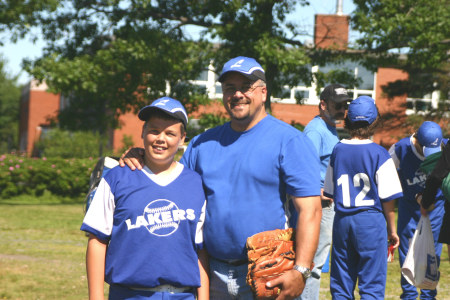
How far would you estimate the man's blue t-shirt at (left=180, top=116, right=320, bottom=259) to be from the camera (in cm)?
344

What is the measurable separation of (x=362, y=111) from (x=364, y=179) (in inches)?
23.3

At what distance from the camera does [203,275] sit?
360 centimetres

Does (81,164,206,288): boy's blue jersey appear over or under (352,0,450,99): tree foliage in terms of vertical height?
under

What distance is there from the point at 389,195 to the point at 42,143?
135 feet

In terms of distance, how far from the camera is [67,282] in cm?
844

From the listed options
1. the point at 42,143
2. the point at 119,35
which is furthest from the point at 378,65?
the point at 42,143

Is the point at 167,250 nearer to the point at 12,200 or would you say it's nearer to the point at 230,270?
the point at 230,270

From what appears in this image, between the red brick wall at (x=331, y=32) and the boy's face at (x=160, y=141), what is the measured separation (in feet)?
54.7

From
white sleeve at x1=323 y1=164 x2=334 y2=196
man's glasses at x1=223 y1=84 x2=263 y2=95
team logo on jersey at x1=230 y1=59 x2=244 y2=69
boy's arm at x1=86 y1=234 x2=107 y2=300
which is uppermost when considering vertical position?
team logo on jersey at x1=230 y1=59 x2=244 y2=69

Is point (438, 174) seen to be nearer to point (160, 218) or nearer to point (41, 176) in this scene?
point (160, 218)

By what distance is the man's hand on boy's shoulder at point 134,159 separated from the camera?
3514 millimetres

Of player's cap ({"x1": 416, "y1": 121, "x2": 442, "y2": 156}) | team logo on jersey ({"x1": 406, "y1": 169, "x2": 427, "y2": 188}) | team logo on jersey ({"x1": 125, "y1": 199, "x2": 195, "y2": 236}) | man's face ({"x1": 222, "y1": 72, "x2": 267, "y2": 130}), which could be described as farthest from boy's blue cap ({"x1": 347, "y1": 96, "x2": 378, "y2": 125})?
team logo on jersey ({"x1": 125, "y1": 199, "x2": 195, "y2": 236})

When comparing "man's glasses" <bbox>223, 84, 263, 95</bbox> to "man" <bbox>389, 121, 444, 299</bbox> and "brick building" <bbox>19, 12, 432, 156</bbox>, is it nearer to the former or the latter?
"man" <bbox>389, 121, 444, 299</bbox>

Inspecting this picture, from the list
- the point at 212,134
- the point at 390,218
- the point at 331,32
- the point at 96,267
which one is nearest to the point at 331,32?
the point at 331,32
